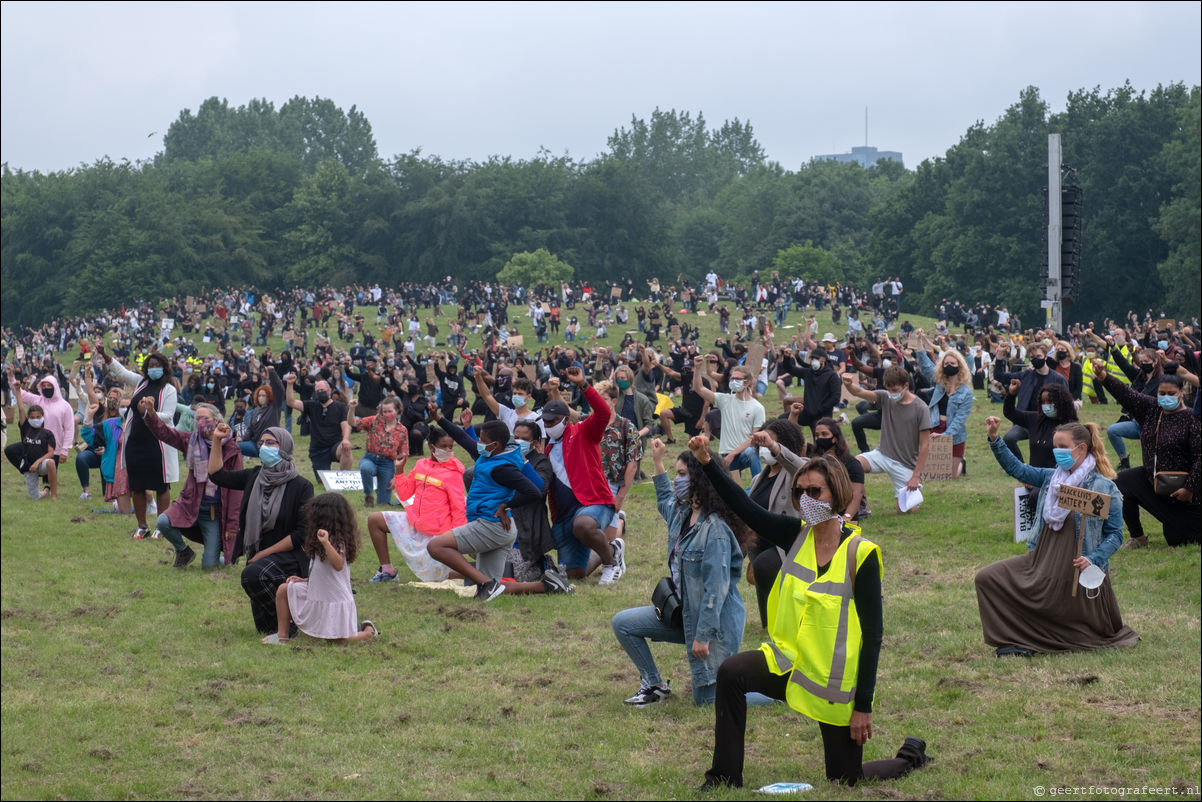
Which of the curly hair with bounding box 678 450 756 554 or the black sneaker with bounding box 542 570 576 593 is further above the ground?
the curly hair with bounding box 678 450 756 554

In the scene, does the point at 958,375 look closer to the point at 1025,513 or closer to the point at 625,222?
the point at 1025,513

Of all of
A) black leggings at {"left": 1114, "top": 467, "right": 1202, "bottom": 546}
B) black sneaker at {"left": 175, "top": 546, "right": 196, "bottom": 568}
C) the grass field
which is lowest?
the grass field

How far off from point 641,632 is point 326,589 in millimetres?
3111

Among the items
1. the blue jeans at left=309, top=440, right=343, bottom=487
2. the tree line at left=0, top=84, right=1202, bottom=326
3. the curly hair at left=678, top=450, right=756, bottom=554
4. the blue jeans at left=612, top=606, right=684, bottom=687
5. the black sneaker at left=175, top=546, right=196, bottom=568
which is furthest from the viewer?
the tree line at left=0, top=84, right=1202, bottom=326

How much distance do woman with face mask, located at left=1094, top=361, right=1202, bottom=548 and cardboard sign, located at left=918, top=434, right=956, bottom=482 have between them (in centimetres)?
461

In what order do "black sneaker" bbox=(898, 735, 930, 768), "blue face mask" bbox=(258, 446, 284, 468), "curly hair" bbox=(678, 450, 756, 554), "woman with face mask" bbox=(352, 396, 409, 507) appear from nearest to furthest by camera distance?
1. "black sneaker" bbox=(898, 735, 930, 768)
2. "curly hair" bbox=(678, 450, 756, 554)
3. "blue face mask" bbox=(258, 446, 284, 468)
4. "woman with face mask" bbox=(352, 396, 409, 507)

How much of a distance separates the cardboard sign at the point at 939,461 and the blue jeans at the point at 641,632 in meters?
9.32

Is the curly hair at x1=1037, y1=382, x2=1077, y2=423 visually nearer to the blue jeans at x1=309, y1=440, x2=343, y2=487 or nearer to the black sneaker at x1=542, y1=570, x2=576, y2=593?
the black sneaker at x1=542, y1=570, x2=576, y2=593

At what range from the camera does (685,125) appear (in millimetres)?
158875

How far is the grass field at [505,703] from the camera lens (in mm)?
7223

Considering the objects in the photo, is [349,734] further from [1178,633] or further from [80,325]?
[80,325]

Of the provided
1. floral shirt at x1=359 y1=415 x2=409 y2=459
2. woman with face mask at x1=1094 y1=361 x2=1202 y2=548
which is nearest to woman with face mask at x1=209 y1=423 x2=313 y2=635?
floral shirt at x1=359 y1=415 x2=409 y2=459

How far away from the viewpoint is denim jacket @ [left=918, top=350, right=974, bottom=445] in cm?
1627

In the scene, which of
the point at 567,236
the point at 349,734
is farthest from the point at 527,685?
the point at 567,236
